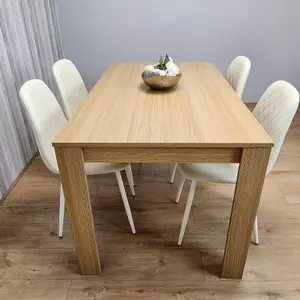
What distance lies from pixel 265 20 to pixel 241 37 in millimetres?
280

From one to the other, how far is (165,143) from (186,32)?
2.37m

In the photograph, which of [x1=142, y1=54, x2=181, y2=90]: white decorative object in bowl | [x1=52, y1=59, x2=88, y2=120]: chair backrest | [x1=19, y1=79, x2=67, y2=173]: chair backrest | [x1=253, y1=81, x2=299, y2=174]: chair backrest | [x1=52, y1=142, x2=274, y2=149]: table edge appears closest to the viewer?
[x1=52, y1=142, x2=274, y2=149]: table edge

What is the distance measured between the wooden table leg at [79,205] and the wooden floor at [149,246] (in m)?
0.13

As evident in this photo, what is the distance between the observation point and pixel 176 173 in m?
2.23

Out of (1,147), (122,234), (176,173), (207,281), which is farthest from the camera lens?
(176,173)

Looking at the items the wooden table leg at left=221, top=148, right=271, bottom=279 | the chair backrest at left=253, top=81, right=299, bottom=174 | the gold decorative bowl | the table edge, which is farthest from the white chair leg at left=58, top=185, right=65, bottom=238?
the chair backrest at left=253, top=81, right=299, bottom=174

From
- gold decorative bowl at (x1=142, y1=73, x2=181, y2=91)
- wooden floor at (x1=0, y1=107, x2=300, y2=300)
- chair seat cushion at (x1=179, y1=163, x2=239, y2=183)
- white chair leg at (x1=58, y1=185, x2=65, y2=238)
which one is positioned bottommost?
wooden floor at (x1=0, y1=107, x2=300, y2=300)

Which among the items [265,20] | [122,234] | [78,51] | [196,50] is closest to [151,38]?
[196,50]

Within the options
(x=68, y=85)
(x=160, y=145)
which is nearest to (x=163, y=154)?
(x=160, y=145)

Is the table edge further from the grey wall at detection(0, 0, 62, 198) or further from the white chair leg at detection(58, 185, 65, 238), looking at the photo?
the grey wall at detection(0, 0, 62, 198)

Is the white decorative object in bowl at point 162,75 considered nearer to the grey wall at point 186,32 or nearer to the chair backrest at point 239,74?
the chair backrest at point 239,74

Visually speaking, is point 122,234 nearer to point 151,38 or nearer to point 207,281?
point 207,281

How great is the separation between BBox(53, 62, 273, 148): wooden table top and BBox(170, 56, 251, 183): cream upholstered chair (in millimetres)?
140

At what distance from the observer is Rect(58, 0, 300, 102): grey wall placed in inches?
115
